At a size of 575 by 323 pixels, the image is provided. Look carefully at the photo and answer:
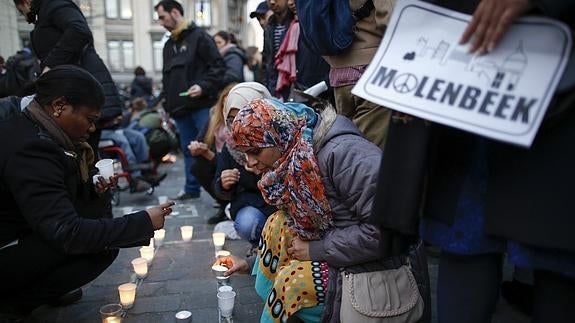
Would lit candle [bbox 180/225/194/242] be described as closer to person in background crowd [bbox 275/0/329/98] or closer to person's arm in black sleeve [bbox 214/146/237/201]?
person's arm in black sleeve [bbox 214/146/237/201]

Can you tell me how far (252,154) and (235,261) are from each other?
0.94 metres

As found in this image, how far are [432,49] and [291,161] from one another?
98 centimetres

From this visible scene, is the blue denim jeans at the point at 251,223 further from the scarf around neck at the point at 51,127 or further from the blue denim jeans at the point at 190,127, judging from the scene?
the blue denim jeans at the point at 190,127

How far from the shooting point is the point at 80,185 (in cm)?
275

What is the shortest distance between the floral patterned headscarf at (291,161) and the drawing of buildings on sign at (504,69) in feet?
3.23

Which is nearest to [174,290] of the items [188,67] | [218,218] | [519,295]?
[218,218]

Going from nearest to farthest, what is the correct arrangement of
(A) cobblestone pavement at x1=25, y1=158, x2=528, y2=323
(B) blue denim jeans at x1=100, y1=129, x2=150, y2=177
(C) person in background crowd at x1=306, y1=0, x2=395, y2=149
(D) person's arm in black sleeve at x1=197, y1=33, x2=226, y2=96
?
(C) person in background crowd at x1=306, y1=0, x2=395, y2=149, (A) cobblestone pavement at x1=25, y1=158, x2=528, y2=323, (D) person's arm in black sleeve at x1=197, y1=33, x2=226, y2=96, (B) blue denim jeans at x1=100, y1=129, x2=150, y2=177

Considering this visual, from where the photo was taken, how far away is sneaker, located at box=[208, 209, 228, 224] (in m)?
4.82

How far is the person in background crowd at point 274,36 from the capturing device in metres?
4.74

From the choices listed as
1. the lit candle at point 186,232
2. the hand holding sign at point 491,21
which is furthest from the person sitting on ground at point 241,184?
the hand holding sign at point 491,21

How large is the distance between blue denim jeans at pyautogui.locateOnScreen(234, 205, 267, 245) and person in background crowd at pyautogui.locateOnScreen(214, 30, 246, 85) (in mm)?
2438

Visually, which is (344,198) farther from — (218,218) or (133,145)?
(133,145)

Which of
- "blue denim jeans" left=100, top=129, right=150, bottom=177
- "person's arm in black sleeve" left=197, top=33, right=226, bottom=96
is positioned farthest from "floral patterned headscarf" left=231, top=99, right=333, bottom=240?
"blue denim jeans" left=100, top=129, right=150, bottom=177

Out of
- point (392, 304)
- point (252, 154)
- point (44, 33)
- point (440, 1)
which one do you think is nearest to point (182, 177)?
point (44, 33)
